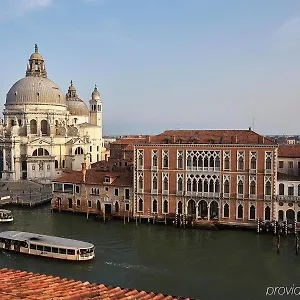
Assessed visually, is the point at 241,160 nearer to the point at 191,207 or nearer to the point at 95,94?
the point at 191,207

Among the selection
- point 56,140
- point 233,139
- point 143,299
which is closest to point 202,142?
point 233,139

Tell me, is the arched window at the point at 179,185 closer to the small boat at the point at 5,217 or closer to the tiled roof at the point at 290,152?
the tiled roof at the point at 290,152

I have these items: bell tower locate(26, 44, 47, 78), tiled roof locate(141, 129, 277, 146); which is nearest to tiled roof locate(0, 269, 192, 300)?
tiled roof locate(141, 129, 277, 146)

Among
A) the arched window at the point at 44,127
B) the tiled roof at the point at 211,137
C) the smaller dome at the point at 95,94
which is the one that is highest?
the smaller dome at the point at 95,94

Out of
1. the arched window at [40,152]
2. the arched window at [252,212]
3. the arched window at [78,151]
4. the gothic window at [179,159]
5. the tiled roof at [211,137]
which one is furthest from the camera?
the arched window at [78,151]

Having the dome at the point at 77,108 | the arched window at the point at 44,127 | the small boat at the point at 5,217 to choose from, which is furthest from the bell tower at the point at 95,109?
the small boat at the point at 5,217

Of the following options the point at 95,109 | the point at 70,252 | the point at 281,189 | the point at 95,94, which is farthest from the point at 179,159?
the point at 95,94

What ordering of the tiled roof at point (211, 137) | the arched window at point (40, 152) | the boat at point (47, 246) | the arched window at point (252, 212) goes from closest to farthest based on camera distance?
1. the boat at point (47, 246)
2. the arched window at point (252, 212)
3. the tiled roof at point (211, 137)
4. the arched window at point (40, 152)
